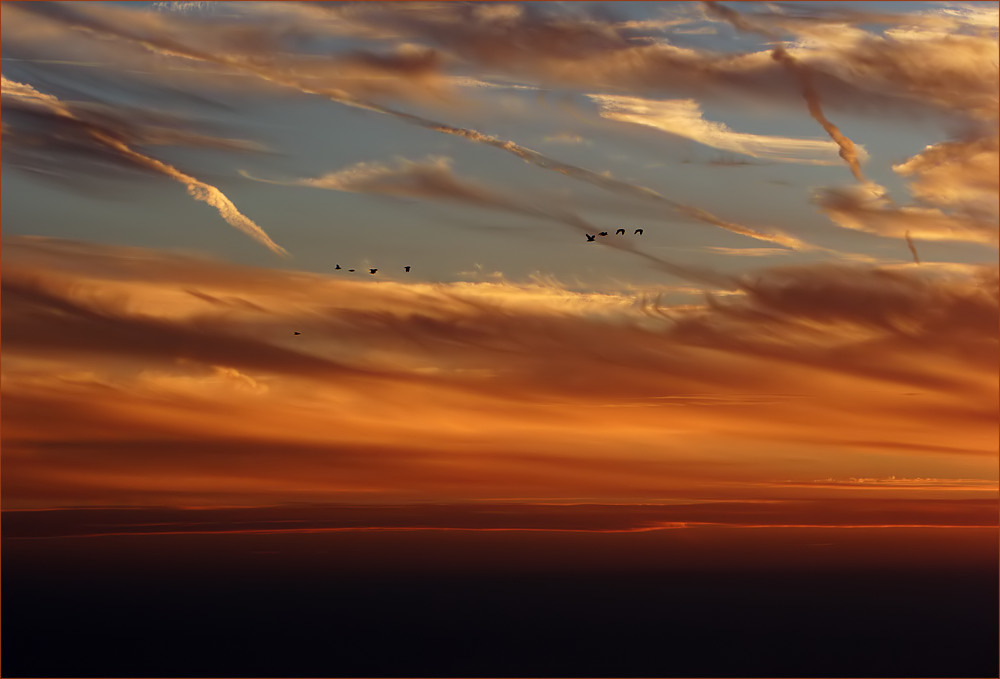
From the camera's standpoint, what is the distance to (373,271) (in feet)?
331

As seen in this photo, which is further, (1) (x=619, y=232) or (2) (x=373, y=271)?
(2) (x=373, y=271)

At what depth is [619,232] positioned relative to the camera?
304 feet

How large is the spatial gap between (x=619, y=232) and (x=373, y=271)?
24.0 metres
